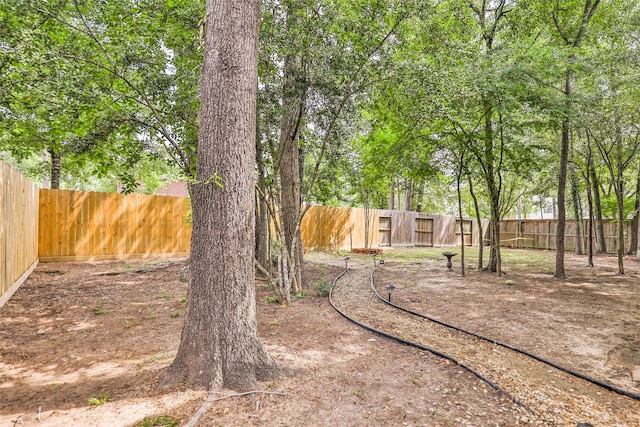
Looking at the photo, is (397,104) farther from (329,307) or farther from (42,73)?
(42,73)

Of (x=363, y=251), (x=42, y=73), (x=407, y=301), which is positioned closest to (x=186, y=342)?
(x=42, y=73)

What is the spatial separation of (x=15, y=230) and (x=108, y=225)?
157 inches

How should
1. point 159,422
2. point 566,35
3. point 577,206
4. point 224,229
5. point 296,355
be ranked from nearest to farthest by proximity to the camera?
point 159,422
point 224,229
point 296,355
point 566,35
point 577,206

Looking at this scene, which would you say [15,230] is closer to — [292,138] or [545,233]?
[292,138]

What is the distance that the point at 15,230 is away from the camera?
480 centimetres

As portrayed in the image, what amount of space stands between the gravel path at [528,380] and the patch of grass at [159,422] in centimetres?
208

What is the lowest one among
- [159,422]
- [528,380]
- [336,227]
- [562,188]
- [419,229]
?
[528,380]

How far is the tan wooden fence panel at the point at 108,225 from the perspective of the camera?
783cm

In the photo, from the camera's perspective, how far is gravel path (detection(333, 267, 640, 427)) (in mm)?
2135

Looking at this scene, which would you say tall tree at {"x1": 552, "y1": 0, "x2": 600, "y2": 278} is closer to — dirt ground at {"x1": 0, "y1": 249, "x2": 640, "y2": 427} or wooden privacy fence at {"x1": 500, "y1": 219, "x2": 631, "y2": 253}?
dirt ground at {"x1": 0, "y1": 249, "x2": 640, "y2": 427}

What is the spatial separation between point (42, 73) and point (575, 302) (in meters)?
7.80

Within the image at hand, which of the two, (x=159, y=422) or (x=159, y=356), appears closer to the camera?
(x=159, y=422)

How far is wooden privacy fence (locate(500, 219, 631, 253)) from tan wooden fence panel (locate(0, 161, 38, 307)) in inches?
614

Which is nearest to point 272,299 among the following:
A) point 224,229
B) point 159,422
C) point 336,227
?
point 224,229
